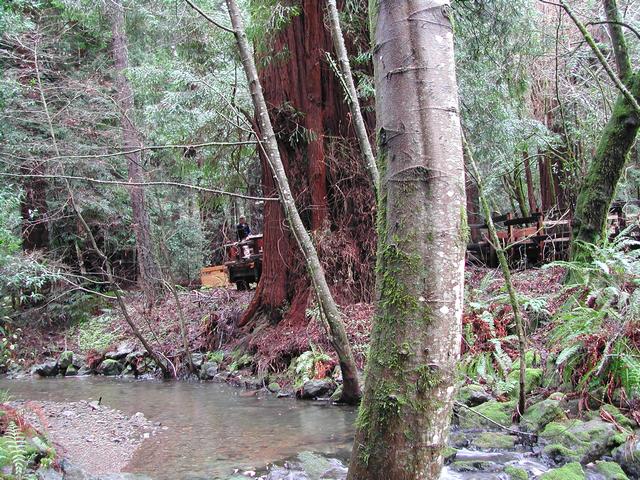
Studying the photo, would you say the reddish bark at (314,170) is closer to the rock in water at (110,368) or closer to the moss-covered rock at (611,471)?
the rock in water at (110,368)

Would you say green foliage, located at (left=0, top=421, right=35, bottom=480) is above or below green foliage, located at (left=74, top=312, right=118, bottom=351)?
above

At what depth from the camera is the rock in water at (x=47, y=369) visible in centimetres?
1104

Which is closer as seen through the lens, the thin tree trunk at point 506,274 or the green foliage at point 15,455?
the green foliage at point 15,455

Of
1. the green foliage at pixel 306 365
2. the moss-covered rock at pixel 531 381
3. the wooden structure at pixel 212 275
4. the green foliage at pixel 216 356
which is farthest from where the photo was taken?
the wooden structure at pixel 212 275

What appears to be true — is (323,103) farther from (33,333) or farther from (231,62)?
(33,333)

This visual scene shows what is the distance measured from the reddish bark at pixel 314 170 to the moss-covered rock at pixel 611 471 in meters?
5.44

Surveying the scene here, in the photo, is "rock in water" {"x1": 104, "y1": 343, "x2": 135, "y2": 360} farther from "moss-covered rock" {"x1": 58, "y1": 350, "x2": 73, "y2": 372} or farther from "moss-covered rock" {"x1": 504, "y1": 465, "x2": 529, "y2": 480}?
"moss-covered rock" {"x1": 504, "y1": 465, "x2": 529, "y2": 480}

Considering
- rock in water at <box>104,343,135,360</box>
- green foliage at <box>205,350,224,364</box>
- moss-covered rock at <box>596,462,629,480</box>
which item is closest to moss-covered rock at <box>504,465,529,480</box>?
moss-covered rock at <box>596,462,629,480</box>

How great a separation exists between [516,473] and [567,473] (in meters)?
0.37

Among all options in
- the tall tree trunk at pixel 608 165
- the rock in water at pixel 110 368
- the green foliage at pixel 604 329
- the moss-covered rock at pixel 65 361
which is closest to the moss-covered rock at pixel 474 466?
the green foliage at pixel 604 329

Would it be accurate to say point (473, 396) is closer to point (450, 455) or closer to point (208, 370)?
point (450, 455)

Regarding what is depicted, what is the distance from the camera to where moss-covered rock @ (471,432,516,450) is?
4.61 meters

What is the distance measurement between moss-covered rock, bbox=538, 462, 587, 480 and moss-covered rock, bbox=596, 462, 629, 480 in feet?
0.53

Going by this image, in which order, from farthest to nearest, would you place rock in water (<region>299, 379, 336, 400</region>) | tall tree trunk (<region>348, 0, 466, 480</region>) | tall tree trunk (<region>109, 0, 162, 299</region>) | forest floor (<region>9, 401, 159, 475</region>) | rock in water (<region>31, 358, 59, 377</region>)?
tall tree trunk (<region>109, 0, 162, 299</region>) < rock in water (<region>31, 358, 59, 377</region>) < rock in water (<region>299, 379, 336, 400</region>) < forest floor (<region>9, 401, 159, 475</region>) < tall tree trunk (<region>348, 0, 466, 480</region>)
